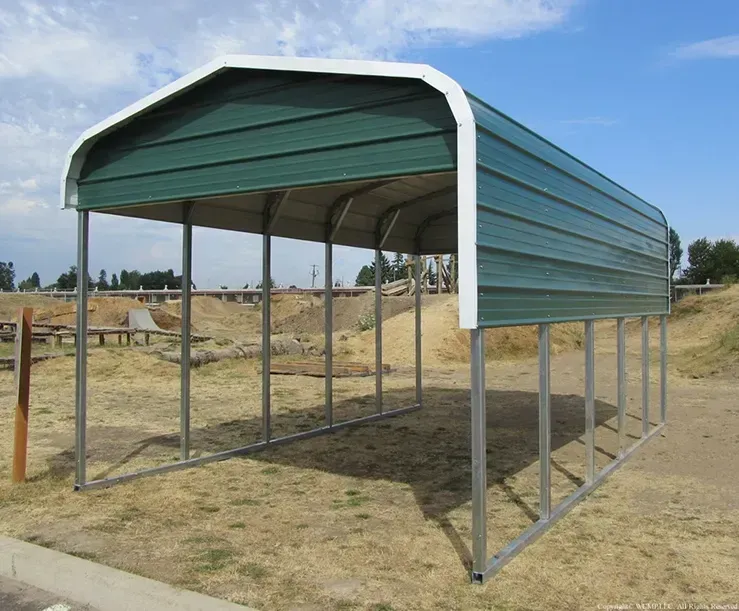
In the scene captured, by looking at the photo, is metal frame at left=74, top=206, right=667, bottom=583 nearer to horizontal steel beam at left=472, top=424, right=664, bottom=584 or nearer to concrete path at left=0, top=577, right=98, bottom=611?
horizontal steel beam at left=472, top=424, right=664, bottom=584

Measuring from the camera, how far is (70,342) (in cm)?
2947

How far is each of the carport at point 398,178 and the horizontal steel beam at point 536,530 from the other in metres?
0.02

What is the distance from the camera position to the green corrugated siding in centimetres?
506

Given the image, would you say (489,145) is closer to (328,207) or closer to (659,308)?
(328,207)

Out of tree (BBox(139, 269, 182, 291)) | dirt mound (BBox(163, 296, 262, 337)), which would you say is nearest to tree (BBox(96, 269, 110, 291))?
tree (BBox(139, 269, 182, 291))

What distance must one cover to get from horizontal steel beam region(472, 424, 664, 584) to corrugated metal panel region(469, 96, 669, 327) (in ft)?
5.45

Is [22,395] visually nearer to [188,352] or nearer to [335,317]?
[188,352]

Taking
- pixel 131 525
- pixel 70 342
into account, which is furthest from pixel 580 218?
pixel 70 342

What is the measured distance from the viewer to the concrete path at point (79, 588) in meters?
4.20

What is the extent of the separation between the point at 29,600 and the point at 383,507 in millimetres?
3057

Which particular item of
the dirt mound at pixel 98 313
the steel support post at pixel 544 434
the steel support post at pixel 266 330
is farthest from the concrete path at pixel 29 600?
the dirt mound at pixel 98 313

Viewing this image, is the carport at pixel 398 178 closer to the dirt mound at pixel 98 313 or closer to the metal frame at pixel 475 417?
the metal frame at pixel 475 417

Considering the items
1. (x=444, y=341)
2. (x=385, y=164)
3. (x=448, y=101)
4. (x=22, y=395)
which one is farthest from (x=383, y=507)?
(x=444, y=341)

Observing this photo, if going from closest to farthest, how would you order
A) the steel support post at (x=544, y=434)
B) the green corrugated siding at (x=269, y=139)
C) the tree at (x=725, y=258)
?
1. the green corrugated siding at (x=269, y=139)
2. the steel support post at (x=544, y=434)
3. the tree at (x=725, y=258)
